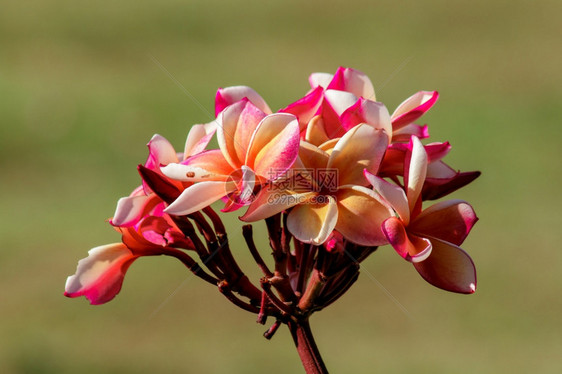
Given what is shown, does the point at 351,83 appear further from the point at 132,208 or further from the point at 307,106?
the point at 132,208

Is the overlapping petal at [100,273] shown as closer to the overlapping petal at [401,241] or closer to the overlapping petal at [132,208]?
the overlapping petal at [132,208]

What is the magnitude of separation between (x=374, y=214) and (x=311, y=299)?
0.08 meters

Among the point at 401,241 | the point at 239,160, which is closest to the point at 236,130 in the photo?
the point at 239,160

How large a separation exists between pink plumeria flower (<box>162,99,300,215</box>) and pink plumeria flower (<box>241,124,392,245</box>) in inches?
0.5

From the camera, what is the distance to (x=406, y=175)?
441 millimetres

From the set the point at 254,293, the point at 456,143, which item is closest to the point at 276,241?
the point at 254,293

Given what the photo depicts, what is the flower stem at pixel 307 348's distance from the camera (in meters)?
0.48

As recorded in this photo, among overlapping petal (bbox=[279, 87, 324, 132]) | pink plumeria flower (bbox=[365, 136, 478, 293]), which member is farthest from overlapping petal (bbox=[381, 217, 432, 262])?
overlapping petal (bbox=[279, 87, 324, 132])

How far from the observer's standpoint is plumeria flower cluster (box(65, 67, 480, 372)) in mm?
422

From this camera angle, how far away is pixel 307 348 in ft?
1.58

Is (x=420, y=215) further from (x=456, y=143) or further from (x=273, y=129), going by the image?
(x=456, y=143)

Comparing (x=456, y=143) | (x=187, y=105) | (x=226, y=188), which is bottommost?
(x=456, y=143)

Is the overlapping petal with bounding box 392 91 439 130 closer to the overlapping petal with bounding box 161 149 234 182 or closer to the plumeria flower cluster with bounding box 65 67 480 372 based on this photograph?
the plumeria flower cluster with bounding box 65 67 480 372

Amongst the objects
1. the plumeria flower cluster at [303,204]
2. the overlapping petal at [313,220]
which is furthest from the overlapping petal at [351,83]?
the overlapping petal at [313,220]
